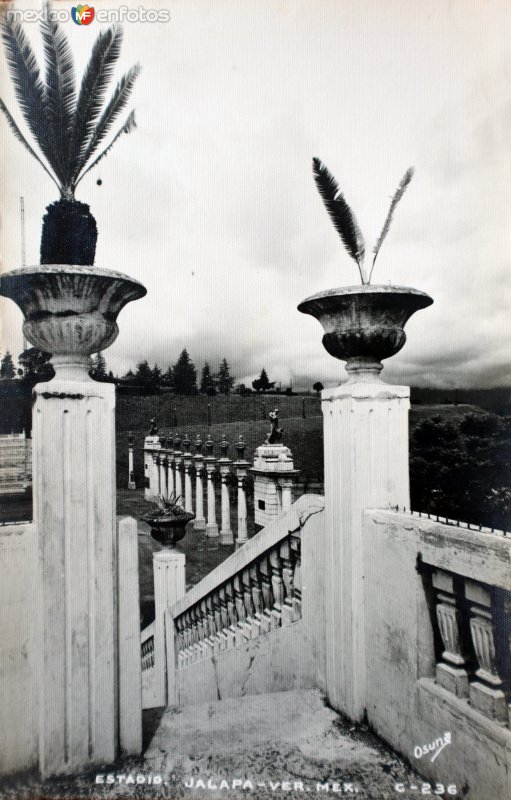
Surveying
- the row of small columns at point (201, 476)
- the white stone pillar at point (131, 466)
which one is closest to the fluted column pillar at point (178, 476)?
the row of small columns at point (201, 476)

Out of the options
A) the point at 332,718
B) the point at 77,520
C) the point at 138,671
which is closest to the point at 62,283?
the point at 77,520

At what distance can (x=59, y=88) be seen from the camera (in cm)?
280

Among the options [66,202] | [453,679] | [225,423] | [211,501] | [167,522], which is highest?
[66,202]

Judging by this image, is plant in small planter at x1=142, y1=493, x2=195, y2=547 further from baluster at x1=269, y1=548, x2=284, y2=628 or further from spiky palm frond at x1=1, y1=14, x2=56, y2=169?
spiky palm frond at x1=1, y1=14, x2=56, y2=169

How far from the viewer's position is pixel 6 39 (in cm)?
266

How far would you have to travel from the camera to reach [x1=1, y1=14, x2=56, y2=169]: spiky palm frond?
A: 2664 millimetres

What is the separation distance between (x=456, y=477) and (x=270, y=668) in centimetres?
403

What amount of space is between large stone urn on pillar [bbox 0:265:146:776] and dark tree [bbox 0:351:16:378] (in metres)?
0.53

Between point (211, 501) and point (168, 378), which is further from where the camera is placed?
point (211, 501)

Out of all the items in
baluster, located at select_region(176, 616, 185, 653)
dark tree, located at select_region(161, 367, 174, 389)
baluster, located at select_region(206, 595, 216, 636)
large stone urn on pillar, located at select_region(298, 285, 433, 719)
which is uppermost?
dark tree, located at select_region(161, 367, 174, 389)

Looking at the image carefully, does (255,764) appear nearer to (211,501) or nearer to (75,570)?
(75,570)

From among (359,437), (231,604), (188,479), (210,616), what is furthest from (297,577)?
(188,479)
